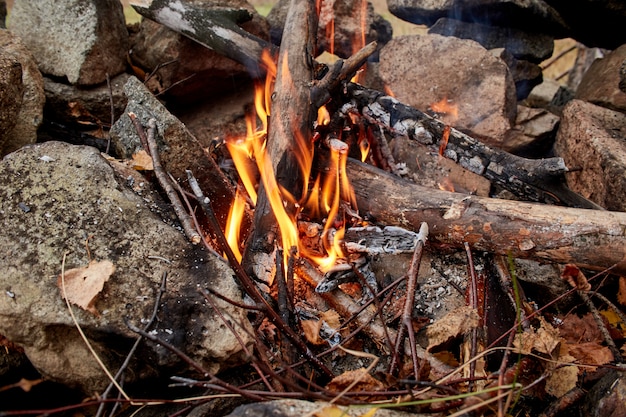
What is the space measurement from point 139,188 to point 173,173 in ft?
0.95

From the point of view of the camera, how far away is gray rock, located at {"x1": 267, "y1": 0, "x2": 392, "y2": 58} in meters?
4.44

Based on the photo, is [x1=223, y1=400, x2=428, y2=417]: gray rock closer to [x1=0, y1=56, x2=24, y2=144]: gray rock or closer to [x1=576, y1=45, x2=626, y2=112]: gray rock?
[x1=0, y1=56, x2=24, y2=144]: gray rock

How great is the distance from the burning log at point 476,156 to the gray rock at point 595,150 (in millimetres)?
301

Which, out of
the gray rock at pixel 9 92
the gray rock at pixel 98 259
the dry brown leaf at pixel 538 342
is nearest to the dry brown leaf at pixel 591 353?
the dry brown leaf at pixel 538 342

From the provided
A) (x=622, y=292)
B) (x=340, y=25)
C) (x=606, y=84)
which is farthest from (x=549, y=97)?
(x=622, y=292)

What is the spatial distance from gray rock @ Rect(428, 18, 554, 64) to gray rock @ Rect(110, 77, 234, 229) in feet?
9.94

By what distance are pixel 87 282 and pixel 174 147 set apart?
42.6 inches

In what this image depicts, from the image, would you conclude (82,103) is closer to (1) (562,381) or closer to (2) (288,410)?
(2) (288,410)

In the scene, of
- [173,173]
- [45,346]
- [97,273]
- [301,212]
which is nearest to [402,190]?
[301,212]

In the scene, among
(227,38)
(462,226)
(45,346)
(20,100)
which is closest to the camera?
(45,346)

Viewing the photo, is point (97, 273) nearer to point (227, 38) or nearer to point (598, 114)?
point (227, 38)

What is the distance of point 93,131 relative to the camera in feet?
12.9

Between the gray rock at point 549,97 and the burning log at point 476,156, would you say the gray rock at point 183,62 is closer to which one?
the burning log at point 476,156

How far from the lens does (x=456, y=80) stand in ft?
13.3
